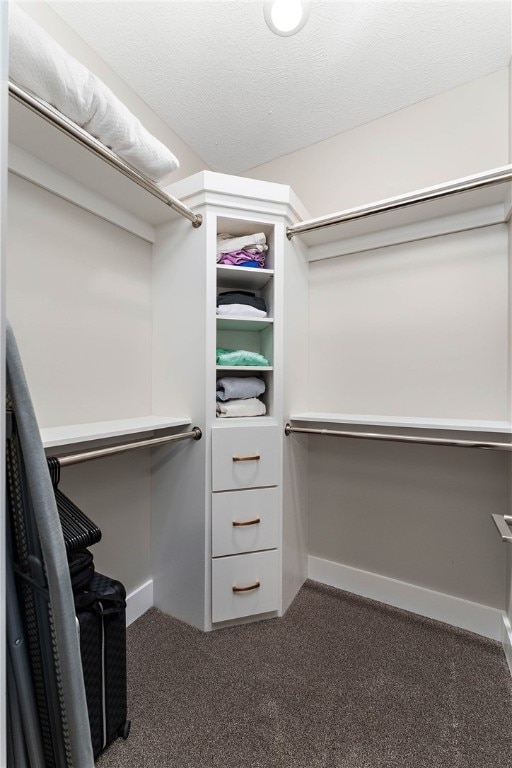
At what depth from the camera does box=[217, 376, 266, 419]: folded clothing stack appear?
162cm

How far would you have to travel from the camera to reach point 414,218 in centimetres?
162

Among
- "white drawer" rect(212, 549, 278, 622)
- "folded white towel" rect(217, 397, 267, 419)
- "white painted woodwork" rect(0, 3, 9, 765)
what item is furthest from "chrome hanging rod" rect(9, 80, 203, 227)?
"white drawer" rect(212, 549, 278, 622)

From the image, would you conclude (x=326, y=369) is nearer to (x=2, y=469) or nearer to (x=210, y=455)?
(x=210, y=455)

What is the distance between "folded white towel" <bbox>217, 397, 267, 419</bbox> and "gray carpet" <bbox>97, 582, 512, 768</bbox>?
99 centimetres

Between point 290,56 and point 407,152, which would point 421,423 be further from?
point 290,56

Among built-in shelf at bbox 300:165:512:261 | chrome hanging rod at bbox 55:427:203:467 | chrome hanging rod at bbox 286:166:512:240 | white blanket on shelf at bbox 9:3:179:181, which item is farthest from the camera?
built-in shelf at bbox 300:165:512:261

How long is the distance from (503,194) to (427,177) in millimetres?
393

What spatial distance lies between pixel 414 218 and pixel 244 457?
1394 mm

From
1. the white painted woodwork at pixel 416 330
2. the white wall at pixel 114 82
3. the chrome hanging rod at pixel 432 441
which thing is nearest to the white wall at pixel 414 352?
the white painted woodwork at pixel 416 330

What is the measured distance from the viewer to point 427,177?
169 centimetres

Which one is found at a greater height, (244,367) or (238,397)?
(244,367)

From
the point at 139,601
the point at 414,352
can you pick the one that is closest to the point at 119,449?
the point at 139,601

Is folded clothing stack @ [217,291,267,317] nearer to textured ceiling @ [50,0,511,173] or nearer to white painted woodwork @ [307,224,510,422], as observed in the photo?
white painted woodwork @ [307,224,510,422]

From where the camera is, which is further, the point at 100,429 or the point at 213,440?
the point at 213,440
